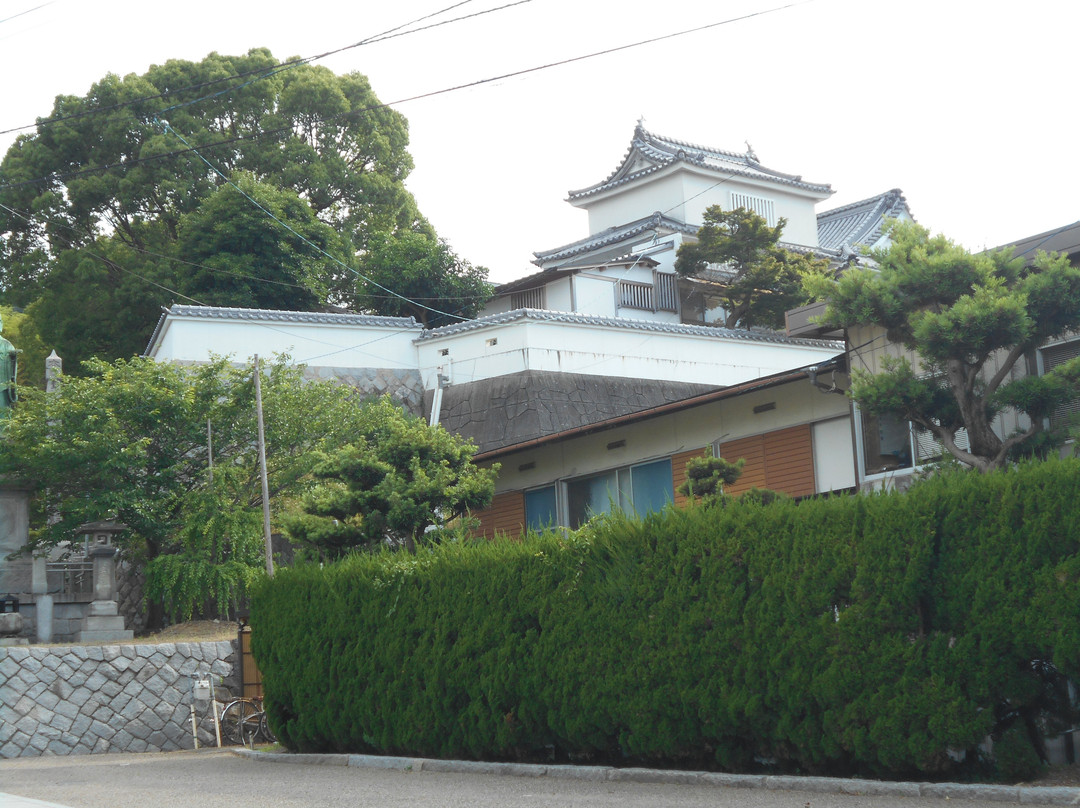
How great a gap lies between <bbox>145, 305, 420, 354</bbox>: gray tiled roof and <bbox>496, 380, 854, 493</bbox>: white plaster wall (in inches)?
359

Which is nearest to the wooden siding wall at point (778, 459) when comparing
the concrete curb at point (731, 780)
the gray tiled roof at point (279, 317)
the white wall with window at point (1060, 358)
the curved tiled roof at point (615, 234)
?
the white wall with window at point (1060, 358)

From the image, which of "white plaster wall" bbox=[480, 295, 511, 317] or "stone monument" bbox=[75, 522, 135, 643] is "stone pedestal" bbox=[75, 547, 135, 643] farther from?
"white plaster wall" bbox=[480, 295, 511, 317]

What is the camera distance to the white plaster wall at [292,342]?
28.3m

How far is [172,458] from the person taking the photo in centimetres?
2284

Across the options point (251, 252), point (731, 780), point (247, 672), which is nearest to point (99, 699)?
point (247, 672)

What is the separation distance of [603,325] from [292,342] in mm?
7757

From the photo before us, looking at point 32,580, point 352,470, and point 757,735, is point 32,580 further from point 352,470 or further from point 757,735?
point 757,735

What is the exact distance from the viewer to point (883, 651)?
356 inches

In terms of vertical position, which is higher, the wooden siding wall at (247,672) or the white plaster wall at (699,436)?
the white plaster wall at (699,436)

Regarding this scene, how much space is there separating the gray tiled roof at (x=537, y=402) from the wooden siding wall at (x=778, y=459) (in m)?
7.99

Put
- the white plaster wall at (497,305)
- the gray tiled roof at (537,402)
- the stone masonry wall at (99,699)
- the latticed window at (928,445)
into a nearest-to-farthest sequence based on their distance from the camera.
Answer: the latticed window at (928,445)
the stone masonry wall at (99,699)
the gray tiled roof at (537,402)
the white plaster wall at (497,305)

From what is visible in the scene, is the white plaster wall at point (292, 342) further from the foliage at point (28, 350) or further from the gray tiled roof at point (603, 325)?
the foliage at point (28, 350)

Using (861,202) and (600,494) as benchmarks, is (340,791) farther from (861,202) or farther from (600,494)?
(861,202)

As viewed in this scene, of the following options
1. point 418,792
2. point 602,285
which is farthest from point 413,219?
point 418,792
